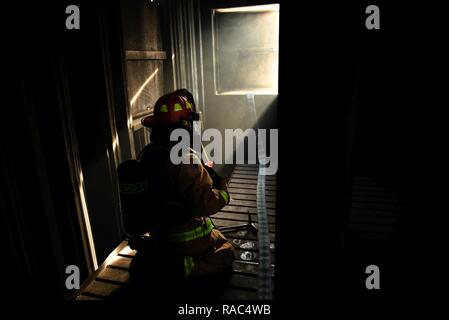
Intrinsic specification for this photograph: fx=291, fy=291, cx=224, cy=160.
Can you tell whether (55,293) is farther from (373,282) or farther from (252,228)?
(373,282)

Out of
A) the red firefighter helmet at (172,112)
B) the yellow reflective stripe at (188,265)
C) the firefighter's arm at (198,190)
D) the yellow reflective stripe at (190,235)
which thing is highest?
the red firefighter helmet at (172,112)

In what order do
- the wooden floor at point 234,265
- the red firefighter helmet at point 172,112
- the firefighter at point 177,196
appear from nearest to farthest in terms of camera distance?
the firefighter at point 177,196 → the red firefighter helmet at point 172,112 → the wooden floor at point 234,265

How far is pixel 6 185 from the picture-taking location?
7.12ft

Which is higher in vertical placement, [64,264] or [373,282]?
[64,264]

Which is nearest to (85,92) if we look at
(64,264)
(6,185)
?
(6,185)

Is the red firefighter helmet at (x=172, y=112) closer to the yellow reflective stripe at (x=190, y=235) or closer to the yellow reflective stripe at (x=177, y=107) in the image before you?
the yellow reflective stripe at (x=177, y=107)

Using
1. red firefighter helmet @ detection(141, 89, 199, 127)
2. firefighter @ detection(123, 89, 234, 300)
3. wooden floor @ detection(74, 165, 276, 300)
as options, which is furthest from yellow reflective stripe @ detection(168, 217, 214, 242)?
red firefighter helmet @ detection(141, 89, 199, 127)

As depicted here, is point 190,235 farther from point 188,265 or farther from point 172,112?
point 172,112

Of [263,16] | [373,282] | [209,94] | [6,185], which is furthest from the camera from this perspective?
[209,94]

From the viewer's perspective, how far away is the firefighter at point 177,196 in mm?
2379

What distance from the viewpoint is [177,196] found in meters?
2.42

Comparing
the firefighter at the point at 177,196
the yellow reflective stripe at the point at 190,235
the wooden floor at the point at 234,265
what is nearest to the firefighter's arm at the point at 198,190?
the firefighter at the point at 177,196

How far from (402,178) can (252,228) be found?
329cm
